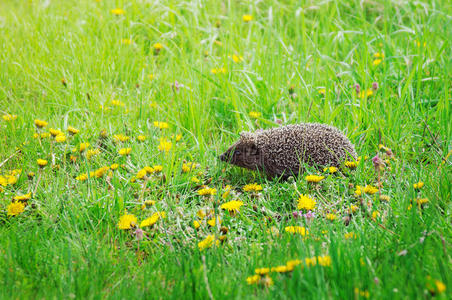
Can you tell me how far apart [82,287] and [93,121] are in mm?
2498

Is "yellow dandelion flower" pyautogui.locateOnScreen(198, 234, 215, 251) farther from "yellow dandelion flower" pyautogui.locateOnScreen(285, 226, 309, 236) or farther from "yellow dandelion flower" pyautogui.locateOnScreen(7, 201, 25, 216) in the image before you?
"yellow dandelion flower" pyautogui.locateOnScreen(7, 201, 25, 216)

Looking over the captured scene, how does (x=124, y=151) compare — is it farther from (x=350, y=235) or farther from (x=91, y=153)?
(x=350, y=235)

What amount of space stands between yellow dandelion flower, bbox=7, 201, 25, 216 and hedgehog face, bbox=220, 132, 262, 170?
1.71 m

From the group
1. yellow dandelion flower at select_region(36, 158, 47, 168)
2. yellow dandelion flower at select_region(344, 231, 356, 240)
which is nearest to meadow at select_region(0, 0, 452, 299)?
yellow dandelion flower at select_region(344, 231, 356, 240)

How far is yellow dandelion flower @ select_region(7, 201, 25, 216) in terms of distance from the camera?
3.18 metres

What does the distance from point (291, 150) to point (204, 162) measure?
2.68 feet

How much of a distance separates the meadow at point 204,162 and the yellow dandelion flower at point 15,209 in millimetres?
13

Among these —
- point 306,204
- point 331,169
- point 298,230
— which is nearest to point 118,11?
point 331,169

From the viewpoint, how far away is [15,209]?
3193 mm

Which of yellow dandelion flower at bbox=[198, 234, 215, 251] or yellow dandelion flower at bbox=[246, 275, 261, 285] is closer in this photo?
yellow dandelion flower at bbox=[246, 275, 261, 285]

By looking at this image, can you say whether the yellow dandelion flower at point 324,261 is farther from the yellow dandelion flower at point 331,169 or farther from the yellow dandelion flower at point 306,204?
the yellow dandelion flower at point 331,169

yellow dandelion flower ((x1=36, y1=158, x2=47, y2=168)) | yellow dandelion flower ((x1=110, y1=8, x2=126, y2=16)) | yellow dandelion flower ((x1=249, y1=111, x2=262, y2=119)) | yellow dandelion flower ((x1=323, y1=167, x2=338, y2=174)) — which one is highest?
yellow dandelion flower ((x1=110, y1=8, x2=126, y2=16))

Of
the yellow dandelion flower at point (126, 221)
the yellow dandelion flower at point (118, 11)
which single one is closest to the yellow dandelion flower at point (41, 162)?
the yellow dandelion flower at point (126, 221)

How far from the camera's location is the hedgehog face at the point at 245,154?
3959 millimetres
